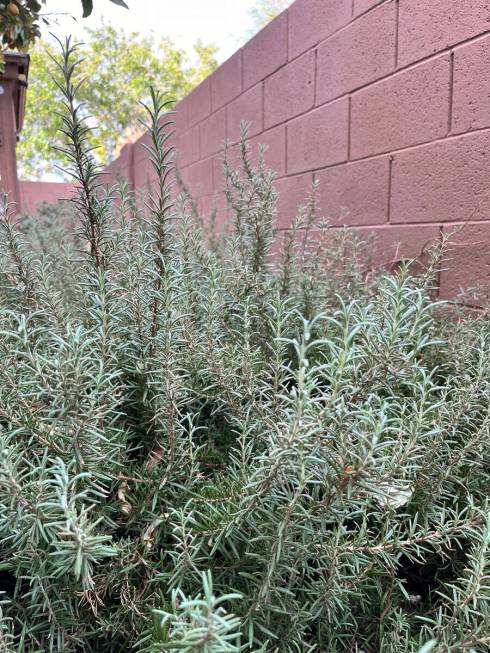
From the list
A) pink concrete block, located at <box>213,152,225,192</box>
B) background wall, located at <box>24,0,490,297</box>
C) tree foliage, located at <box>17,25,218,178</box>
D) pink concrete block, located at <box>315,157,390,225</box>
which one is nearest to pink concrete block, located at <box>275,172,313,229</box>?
background wall, located at <box>24,0,490,297</box>

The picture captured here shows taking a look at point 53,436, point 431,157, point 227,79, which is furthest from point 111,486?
point 227,79

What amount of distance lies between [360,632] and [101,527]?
1.76ft

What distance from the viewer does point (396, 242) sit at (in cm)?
242

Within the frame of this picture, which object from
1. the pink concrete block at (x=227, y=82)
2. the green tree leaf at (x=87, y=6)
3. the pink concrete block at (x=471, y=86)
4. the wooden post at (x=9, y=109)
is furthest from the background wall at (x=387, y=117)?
the wooden post at (x=9, y=109)

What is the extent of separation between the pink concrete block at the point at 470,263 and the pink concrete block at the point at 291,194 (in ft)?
4.14

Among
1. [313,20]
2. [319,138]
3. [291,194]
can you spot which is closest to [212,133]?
[291,194]

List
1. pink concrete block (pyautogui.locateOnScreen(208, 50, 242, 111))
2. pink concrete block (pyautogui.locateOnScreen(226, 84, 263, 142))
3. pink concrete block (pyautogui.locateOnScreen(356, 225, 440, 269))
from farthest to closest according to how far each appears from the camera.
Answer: pink concrete block (pyautogui.locateOnScreen(208, 50, 242, 111))
pink concrete block (pyautogui.locateOnScreen(226, 84, 263, 142))
pink concrete block (pyautogui.locateOnScreen(356, 225, 440, 269))

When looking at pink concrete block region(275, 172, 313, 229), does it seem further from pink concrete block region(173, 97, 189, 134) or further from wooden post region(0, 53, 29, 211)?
wooden post region(0, 53, 29, 211)

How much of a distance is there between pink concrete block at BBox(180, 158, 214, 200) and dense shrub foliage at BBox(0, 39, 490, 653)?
372 cm

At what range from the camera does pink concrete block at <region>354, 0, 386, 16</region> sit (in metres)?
2.51

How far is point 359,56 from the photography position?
2.64 metres

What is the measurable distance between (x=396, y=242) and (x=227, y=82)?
9.02ft

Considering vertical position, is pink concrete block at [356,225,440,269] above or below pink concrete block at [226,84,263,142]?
below

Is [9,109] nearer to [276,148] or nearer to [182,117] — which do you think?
[182,117]
